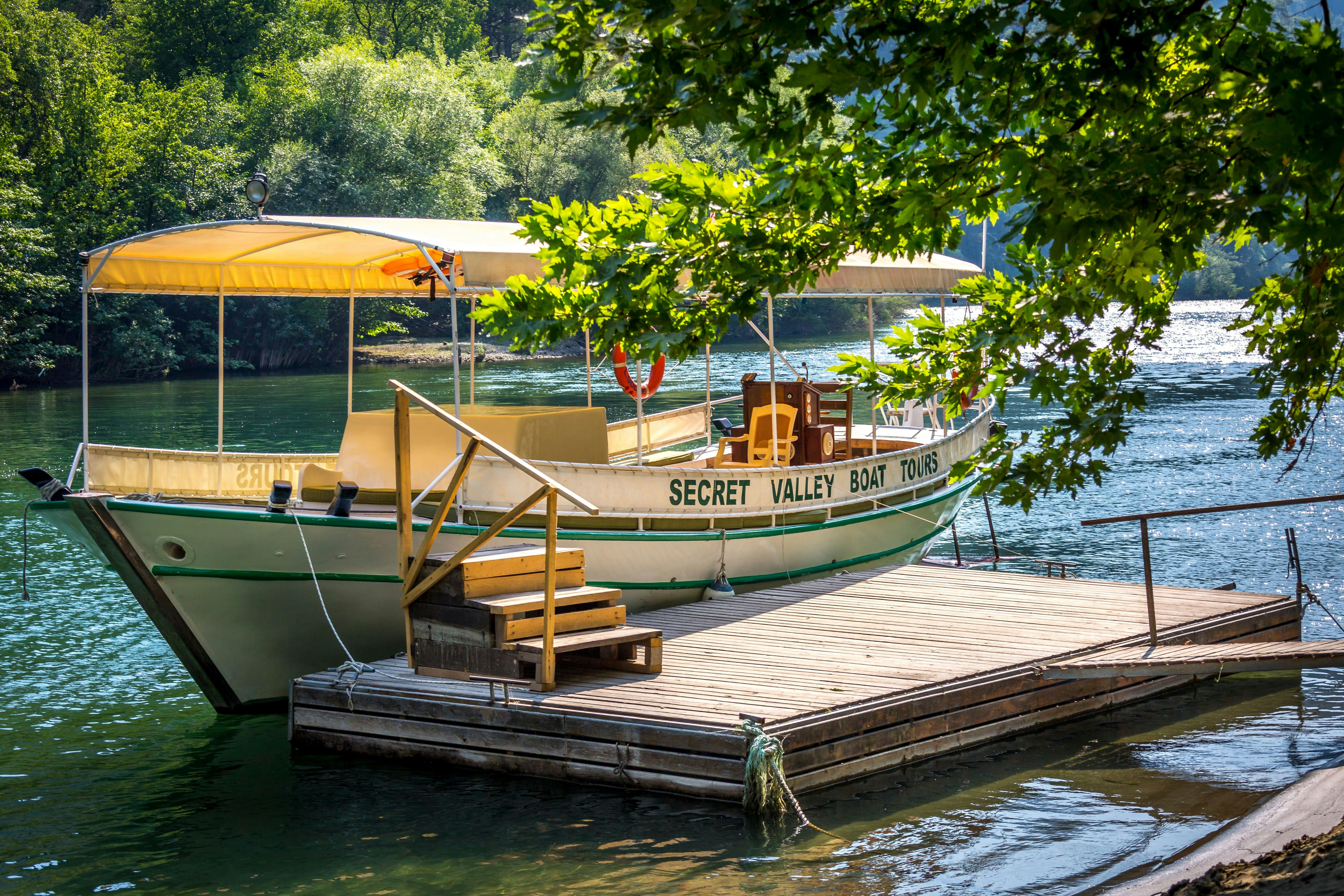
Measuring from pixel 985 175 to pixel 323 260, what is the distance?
→ 31.0 feet

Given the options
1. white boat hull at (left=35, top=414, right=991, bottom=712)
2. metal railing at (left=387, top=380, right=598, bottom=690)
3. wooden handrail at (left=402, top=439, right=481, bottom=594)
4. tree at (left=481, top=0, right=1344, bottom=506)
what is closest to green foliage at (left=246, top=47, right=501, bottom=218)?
white boat hull at (left=35, top=414, right=991, bottom=712)

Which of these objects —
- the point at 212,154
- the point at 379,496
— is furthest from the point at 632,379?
the point at 212,154

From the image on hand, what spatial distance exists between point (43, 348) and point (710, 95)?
159 feet

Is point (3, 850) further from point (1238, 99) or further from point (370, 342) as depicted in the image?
point (370, 342)

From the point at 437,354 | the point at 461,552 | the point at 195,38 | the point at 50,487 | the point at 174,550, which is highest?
the point at 195,38

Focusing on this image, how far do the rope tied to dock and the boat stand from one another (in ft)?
8.02

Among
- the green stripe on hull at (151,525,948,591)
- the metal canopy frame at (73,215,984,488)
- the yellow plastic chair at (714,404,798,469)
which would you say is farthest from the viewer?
the yellow plastic chair at (714,404,798,469)

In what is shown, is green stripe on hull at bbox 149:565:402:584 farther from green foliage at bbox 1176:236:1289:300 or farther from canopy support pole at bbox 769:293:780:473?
green foliage at bbox 1176:236:1289:300

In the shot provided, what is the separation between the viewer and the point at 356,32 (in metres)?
82.1

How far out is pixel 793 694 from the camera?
918 centimetres

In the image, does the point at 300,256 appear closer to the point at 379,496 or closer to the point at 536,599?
the point at 379,496

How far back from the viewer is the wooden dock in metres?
8.60

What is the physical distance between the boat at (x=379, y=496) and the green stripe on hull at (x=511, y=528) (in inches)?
0.8

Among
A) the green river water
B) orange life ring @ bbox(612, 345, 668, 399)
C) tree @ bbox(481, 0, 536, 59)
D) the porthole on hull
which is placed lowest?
the green river water
